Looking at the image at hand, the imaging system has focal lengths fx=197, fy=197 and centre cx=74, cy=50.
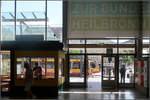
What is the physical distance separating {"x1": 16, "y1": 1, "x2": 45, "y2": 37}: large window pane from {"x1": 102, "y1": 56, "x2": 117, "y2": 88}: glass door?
4.07 m

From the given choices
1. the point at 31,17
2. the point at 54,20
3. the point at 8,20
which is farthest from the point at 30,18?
the point at 54,20

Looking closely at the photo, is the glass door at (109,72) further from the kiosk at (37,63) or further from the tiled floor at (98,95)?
the kiosk at (37,63)

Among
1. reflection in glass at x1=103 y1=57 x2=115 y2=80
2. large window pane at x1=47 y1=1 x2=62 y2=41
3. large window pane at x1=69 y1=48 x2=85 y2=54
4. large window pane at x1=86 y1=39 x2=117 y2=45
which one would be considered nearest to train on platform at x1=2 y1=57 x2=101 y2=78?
large window pane at x1=69 y1=48 x2=85 y2=54

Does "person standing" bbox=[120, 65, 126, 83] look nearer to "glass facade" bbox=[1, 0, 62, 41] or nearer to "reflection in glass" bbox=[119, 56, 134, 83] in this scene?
"reflection in glass" bbox=[119, 56, 134, 83]

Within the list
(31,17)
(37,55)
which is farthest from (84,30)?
(31,17)

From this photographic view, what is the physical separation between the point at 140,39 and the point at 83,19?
4210 millimetres

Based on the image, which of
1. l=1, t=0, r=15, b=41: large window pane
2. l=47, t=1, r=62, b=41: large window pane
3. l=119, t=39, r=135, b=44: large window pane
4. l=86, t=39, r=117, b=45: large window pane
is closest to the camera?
l=1, t=0, r=15, b=41: large window pane

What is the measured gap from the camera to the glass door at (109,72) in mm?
11570

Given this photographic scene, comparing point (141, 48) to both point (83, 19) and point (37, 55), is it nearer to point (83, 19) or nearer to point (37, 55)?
point (83, 19)

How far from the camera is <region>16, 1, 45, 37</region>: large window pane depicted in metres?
10.9

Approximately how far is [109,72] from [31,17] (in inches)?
217

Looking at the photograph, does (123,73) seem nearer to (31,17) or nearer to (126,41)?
(126,41)

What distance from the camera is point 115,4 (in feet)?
28.3

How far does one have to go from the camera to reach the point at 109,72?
11711 millimetres
